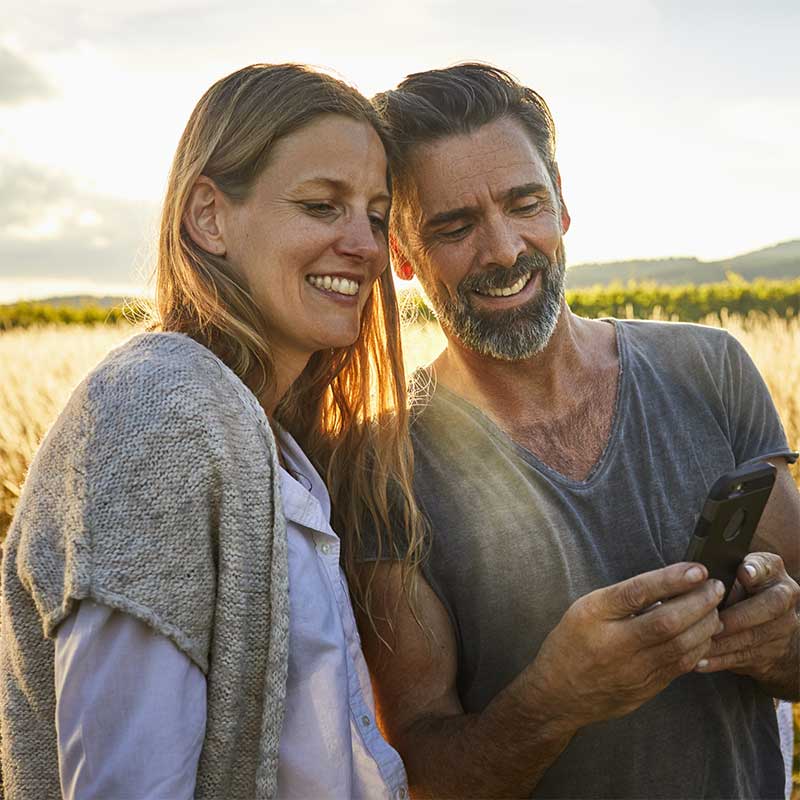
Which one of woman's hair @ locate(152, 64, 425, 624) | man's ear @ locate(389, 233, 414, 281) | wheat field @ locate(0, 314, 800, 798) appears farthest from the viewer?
wheat field @ locate(0, 314, 800, 798)

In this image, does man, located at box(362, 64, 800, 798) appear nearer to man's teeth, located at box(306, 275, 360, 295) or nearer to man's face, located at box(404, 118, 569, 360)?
man's face, located at box(404, 118, 569, 360)

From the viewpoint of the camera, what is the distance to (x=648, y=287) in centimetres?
1507

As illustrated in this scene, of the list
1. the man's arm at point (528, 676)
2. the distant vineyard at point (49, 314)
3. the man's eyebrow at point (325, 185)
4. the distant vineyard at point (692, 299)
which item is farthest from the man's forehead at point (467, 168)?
the distant vineyard at point (49, 314)

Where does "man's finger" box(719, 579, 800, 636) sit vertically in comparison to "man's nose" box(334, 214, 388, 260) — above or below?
below

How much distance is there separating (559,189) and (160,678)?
1981 mm

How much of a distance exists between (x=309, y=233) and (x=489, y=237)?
74 cm

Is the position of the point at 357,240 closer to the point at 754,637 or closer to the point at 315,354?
the point at 315,354

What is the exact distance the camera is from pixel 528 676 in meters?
1.99

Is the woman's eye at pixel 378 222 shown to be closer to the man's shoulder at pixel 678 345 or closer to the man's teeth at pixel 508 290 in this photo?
the man's teeth at pixel 508 290

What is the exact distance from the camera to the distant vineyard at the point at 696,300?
1391 cm

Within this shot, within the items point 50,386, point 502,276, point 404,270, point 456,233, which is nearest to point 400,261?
point 404,270

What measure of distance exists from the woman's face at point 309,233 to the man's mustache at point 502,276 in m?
0.55

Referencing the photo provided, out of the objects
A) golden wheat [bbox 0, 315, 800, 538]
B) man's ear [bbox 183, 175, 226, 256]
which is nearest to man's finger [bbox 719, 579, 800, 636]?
man's ear [bbox 183, 175, 226, 256]

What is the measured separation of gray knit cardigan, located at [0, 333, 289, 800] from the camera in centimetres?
141
